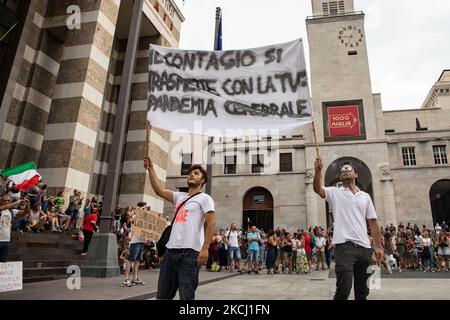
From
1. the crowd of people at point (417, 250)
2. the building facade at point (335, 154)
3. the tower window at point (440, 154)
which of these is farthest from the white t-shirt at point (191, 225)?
the tower window at point (440, 154)

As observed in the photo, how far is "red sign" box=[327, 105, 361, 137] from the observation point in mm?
35719

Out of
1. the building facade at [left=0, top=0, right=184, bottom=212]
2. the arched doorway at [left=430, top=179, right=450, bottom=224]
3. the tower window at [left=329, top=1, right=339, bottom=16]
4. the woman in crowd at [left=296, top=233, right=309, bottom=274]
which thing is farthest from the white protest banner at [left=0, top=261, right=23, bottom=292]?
the tower window at [left=329, top=1, right=339, bottom=16]

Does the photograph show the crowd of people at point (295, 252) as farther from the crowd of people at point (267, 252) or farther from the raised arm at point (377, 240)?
the raised arm at point (377, 240)

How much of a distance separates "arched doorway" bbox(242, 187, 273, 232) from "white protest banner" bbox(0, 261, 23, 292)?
31945mm

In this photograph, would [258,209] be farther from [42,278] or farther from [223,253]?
[42,278]

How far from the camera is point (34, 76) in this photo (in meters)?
17.9

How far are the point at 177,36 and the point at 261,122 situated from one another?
70.7ft

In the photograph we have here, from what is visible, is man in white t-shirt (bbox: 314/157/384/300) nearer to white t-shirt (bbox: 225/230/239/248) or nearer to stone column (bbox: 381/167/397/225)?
white t-shirt (bbox: 225/230/239/248)

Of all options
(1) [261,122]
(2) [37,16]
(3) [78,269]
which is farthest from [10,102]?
(1) [261,122]

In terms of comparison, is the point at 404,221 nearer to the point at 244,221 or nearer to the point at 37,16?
the point at 244,221

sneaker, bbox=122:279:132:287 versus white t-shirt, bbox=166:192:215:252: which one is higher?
white t-shirt, bbox=166:192:215:252

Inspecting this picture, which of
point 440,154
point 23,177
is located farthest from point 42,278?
point 440,154

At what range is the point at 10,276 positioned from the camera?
589cm

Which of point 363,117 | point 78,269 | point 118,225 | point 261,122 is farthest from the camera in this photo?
point 363,117
